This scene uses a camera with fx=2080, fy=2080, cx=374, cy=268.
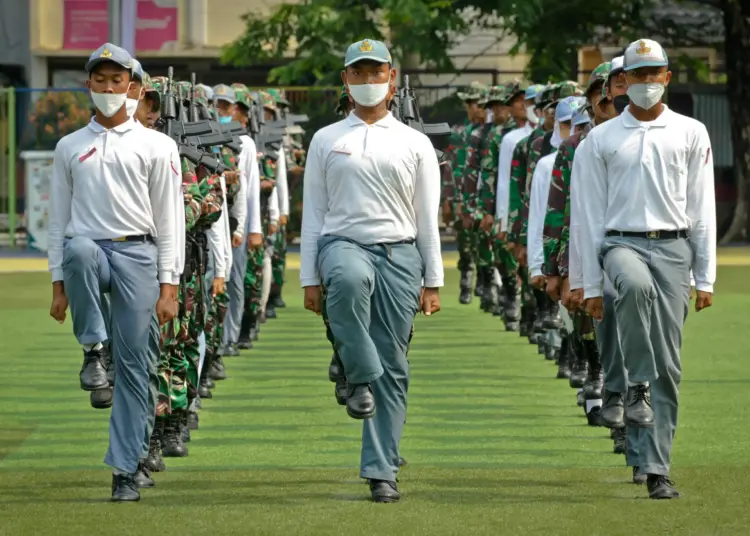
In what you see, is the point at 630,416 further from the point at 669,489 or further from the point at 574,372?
the point at 574,372

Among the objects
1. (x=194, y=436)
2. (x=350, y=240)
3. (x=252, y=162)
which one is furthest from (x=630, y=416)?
(x=252, y=162)

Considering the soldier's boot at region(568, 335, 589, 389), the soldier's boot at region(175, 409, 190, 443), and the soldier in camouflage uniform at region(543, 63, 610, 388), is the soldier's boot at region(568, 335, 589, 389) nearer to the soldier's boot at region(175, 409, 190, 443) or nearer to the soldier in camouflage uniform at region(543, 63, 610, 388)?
the soldier in camouflage uniform at region(543, 63, 610, 388)

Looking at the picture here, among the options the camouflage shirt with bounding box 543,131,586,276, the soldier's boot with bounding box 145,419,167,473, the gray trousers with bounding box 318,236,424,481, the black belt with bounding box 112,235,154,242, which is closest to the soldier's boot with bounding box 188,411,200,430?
the soldier's boot with bounding box 145,419,167,473

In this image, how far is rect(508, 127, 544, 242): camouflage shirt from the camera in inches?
619

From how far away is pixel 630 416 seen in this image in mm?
9648

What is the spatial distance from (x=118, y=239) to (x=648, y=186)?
2459mm

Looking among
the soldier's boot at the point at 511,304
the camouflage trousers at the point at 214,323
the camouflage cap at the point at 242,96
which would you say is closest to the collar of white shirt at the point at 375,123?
the camouflage trousers at the point at 214,323

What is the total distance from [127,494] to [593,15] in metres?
24.0

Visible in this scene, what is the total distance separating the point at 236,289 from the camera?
1631 cm

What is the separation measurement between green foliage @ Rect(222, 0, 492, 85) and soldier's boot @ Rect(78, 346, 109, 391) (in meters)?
21.7

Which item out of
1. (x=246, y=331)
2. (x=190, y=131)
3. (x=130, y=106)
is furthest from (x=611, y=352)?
(x=246, y=331)

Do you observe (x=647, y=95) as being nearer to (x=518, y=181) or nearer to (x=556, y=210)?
(x=556, y=210)

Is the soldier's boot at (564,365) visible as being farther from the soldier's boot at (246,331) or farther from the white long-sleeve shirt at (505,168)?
the soldier's boot at (246,331)

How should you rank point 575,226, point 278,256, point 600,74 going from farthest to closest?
point 278,256 → point 600,74 → point 575,226
